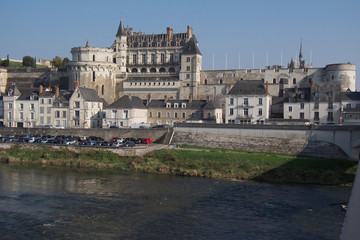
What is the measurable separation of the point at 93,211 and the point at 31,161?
18.4m

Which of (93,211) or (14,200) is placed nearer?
(93,211)

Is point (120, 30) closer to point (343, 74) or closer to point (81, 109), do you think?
point (81, 109)

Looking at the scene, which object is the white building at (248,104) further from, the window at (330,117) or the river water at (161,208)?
the river water at (161,208)

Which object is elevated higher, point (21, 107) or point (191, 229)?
point (21, 107)

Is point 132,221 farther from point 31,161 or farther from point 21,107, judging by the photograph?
point 21,107

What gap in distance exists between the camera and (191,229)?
19.2 metres

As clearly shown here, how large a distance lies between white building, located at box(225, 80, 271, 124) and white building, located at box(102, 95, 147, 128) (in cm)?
1134

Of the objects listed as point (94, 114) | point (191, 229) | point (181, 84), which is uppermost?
point (181, 84)

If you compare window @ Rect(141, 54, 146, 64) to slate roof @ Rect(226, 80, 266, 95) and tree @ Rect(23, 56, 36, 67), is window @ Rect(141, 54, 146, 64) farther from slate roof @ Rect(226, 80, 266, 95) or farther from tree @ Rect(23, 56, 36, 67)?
tree @ Rect(23, 56, 36, 67)

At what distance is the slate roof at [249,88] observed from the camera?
47.7 meters

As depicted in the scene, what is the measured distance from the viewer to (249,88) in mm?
48250

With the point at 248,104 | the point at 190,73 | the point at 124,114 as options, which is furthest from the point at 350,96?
the point at 124,114

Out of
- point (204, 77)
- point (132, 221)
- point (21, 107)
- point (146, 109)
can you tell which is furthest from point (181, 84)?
point (132, 221)

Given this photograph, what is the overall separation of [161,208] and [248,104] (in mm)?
27693
